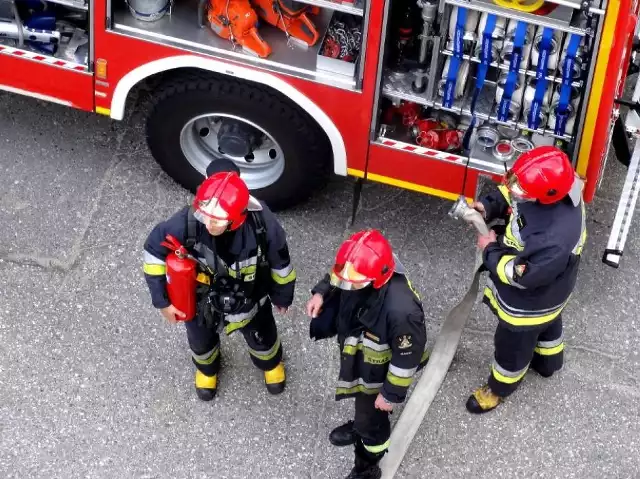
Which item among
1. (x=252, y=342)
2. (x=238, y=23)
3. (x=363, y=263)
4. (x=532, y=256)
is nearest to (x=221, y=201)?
(x=363, y=263)

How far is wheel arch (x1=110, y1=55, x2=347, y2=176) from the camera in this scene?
5.45 meters

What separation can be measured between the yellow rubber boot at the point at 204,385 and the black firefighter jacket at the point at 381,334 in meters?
0.90

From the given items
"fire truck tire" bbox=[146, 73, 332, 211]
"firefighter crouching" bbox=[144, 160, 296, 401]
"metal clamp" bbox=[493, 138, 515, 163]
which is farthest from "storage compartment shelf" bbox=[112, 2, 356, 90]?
"metal clamp" bbox=[493, 138, 515, 163]

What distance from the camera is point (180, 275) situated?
178 inches

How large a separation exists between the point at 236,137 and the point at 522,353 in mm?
2002

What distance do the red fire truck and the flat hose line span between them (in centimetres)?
65

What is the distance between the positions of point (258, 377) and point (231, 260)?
110 cm

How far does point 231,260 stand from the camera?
4.60 metres

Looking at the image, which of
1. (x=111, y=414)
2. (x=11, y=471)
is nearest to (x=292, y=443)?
(x=111, y=414)

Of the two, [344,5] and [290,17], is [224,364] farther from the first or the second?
[344,5]

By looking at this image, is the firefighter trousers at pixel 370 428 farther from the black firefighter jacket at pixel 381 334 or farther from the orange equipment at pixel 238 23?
the orange equipment at pixel 238 23

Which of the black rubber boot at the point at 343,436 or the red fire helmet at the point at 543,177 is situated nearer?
the red fire helmet at the point at 543,177

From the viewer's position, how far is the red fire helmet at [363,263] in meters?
4.11

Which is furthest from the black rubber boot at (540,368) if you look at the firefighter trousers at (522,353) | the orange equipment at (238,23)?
the orange equipment at (238,23)
